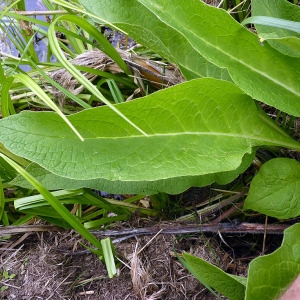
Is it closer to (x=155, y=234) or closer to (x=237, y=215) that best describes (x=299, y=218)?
(x=237, y=215)

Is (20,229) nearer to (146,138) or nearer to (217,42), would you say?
(146,138)

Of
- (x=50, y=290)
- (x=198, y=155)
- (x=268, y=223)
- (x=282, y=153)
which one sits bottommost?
(x=50, y=290)

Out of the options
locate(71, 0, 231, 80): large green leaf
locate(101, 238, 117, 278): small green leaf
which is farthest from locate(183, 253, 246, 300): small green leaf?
locate(71, 0, 231, 80): large green leaf

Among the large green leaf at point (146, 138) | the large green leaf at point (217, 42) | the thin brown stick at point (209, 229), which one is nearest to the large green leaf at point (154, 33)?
the large green leaf at point (217, 42)

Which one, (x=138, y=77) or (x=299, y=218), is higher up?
(x=138, y=77)

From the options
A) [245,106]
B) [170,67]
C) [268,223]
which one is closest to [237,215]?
[268,223]

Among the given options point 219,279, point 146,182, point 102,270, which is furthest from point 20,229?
point 219,279
